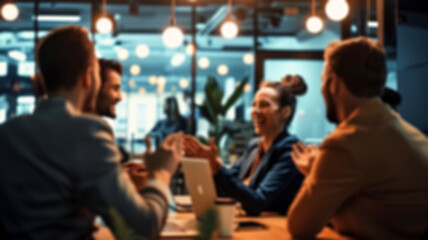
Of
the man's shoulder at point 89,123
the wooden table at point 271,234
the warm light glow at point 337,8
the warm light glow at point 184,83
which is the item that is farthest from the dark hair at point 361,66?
the warm light glow at point 184,83

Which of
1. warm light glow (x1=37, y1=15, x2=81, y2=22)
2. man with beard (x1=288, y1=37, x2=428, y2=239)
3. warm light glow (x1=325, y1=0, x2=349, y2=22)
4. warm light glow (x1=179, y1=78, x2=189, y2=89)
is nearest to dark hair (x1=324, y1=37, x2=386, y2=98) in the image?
man with beard (x1=288, y1=37, x2=428, y2=239)

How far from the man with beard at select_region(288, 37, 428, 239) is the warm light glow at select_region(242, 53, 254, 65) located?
22.4 feet

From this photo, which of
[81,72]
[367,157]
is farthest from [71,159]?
[367,157]

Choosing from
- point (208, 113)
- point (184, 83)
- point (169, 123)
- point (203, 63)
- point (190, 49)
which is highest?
point (190, 49)

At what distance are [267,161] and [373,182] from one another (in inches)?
50.7

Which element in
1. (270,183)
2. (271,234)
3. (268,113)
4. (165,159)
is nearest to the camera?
(165,159)

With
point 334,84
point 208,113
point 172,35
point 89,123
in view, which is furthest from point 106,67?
point 208,113

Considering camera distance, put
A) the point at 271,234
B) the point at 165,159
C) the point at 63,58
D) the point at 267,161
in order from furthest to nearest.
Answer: the point at 267,161 → the point at 271,234 → the point at 165,159 → the point at 63,58

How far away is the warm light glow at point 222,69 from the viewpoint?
9219 mm

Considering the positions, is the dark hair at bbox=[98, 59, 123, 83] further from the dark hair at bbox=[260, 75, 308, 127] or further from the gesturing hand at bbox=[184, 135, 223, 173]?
the dark hair at bbox=[260, 75, 308, 127]

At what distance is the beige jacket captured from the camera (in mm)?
2240

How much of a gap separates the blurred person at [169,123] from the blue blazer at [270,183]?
5373mm

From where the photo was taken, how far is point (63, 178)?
1740mm

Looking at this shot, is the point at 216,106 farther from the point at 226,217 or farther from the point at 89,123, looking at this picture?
the point at 89,123
